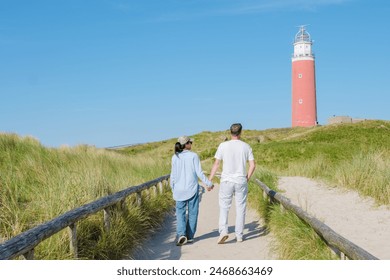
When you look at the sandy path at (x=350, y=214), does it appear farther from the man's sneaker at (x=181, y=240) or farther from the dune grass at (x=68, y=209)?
the dune grass at (x=68, y=209)

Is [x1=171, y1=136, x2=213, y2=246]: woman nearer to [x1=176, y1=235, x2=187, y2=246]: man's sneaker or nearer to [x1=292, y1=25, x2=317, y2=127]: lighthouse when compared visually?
[x1=176, y1=235, x2=187, y2=246]: man's sneaker

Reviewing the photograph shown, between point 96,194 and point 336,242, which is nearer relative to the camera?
point 336,242

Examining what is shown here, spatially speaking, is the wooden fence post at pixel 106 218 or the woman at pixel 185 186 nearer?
the wooden fence post at pixel 106 218

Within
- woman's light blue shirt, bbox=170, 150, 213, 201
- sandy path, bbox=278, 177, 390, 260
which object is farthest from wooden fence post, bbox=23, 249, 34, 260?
sandy path, bbox=278, 177, 390, 260

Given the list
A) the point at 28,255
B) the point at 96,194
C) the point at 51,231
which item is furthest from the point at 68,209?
the point at 28,255

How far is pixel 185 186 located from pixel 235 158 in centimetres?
102

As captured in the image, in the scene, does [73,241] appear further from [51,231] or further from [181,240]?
[181,240]

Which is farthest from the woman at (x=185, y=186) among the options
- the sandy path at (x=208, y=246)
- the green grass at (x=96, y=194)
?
the green grass at (x=96, y=194)

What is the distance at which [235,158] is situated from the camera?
311 inches

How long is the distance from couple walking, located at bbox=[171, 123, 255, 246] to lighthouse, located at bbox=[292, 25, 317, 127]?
59.0 m

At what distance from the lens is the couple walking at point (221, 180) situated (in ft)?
26.0

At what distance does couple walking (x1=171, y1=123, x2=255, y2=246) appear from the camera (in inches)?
313
